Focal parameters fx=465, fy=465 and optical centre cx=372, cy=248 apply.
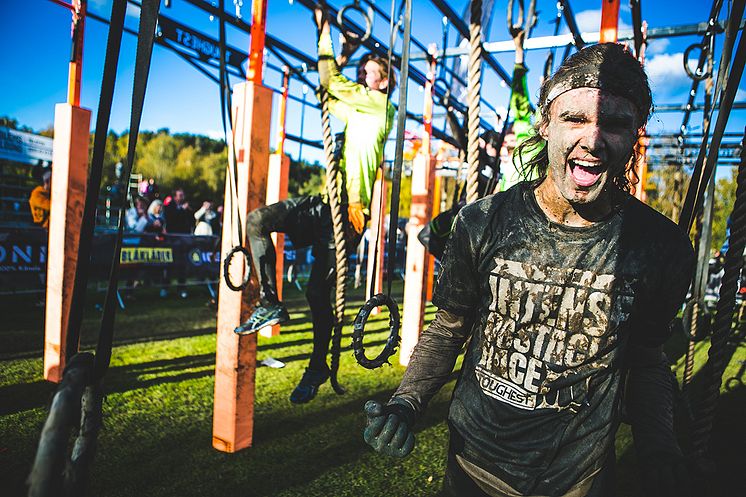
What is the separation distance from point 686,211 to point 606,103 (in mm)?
435

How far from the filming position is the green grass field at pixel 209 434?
8.59 feet

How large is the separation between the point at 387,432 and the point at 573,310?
2.02 ft

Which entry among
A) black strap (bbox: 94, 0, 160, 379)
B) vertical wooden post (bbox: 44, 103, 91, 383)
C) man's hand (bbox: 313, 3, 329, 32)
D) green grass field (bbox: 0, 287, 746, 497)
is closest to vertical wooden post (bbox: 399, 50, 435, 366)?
green grass field (bbox: 0, 287, 746, 497)

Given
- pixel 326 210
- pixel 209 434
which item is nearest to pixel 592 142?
pixel 326 210

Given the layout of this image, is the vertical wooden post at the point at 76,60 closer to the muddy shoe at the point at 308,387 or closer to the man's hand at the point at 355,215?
the man's hand at the point at 355,215

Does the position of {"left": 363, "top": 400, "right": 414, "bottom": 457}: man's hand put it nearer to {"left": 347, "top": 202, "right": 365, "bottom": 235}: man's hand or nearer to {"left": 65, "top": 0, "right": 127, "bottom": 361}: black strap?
{"left": 65, "top": 0, "right": 127, "bottom": 361}: black strap

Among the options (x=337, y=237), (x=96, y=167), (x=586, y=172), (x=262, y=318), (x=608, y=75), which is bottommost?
(x=262, y=318)

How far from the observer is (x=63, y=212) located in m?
3.72

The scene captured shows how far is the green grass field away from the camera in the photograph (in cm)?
262

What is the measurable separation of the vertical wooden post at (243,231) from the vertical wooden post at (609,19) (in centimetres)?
219

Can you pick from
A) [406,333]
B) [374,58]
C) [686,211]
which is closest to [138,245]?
[406,333]

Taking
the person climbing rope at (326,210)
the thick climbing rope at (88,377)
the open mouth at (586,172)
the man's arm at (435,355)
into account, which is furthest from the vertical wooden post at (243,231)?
the open mouth at (586,172)

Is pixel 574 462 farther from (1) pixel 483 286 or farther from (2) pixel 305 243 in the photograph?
(2) pixel 305 243

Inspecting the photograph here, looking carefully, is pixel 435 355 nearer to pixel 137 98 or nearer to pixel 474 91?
pixel 474 91
